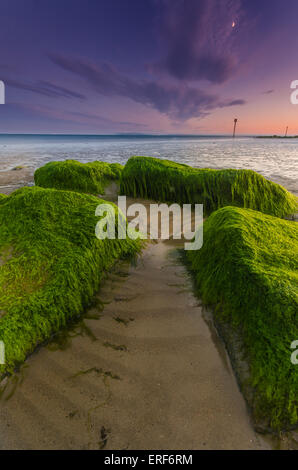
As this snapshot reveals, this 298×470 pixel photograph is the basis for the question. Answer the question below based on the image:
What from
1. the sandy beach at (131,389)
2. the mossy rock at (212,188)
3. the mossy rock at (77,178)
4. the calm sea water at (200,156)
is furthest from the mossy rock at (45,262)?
the calm sea water at (200,156)

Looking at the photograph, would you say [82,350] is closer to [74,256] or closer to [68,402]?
[68,402]

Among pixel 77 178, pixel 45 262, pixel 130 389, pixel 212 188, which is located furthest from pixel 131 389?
pixel 77 178

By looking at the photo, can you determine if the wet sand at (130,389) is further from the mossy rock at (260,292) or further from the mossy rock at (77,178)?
the mossy rock at (77,178)

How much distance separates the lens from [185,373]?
167 cm

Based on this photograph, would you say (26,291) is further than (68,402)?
Yes

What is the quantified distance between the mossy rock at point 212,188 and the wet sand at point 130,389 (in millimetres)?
3662

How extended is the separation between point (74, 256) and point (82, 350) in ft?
3.32

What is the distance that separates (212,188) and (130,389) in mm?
4679

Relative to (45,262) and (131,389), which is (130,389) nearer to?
(131,389)

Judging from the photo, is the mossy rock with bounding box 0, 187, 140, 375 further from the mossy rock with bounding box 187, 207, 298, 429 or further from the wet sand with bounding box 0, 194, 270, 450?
the mossy rock with bounding box 187, 207, 298, 429

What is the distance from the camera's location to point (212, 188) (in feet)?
17.3

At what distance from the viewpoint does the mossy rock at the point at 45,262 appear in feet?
6.21

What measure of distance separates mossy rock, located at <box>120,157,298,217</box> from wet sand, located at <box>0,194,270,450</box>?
3662 millimetres
